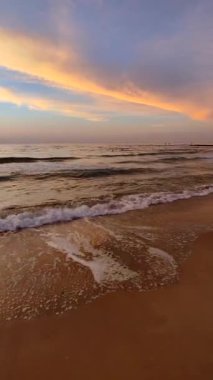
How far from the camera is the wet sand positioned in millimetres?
2354

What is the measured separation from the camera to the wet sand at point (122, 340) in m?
2.35

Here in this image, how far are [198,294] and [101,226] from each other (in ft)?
10.7

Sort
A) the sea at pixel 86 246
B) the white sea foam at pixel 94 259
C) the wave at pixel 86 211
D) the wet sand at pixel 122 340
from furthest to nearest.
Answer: the wave at pixel 86 211
the white sea foam at pixel 94 259
the sea at pixel 86 246
the wet sand at pixel 122 340

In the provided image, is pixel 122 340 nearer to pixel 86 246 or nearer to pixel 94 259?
pixel 94 259

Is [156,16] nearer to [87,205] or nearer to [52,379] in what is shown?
[87,205]

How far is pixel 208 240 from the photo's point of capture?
5.50m

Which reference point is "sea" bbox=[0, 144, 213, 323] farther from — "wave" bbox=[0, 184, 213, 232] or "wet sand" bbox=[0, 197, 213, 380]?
"wet sand" bbox=[0, 197, 213, 380]

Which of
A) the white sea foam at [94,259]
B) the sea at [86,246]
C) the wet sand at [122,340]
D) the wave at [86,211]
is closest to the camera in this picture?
the wet sand at [122,340]

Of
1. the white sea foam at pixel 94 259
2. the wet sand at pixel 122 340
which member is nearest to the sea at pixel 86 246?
the white sea foam at pixel 94 259

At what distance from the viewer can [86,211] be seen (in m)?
7.71

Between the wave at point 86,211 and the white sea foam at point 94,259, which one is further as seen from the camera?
the wave at point 86,211

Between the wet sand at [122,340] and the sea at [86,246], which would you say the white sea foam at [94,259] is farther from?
the wet sand at [122,340]

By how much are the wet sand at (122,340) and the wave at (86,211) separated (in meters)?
3.51

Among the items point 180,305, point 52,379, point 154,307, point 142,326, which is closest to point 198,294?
point 180,305
